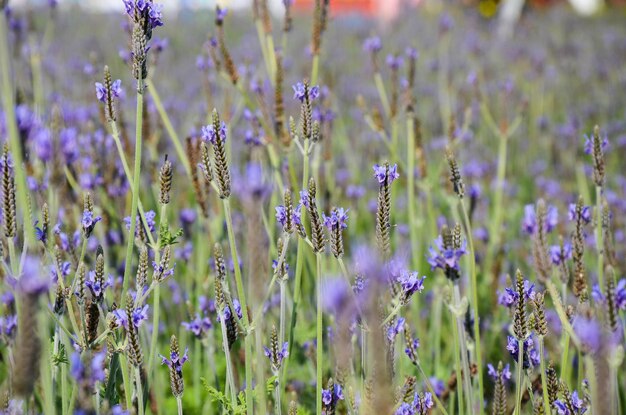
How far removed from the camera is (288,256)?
6.76ft

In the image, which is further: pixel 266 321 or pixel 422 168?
pixel 422 168

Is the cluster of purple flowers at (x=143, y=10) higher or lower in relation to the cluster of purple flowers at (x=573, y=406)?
higher

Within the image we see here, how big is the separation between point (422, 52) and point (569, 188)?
3488mm

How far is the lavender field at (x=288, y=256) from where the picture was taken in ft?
3.53

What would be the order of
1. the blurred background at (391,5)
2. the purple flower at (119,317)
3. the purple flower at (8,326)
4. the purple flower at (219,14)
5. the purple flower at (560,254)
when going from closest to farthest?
the purple flower at (119,317), the purple flower at (8,326), the purple flower at (560,254), the purple flower at (219,14), the blurred background at (391,5)

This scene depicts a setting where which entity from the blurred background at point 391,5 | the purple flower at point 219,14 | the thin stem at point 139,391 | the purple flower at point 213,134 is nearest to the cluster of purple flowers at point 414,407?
the thin stem at point 139,391

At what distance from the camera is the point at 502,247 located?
2455 mm

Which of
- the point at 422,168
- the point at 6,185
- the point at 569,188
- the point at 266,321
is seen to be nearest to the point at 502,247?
the point at 422,168

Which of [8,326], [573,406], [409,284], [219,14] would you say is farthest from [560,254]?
[8,326]

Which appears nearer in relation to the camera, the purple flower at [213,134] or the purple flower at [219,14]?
the purple flower at [213,134]

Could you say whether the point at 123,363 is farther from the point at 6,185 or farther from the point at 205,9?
the point at 205,9

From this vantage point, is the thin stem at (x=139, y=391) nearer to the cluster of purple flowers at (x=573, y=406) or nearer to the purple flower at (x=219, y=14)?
the cluster of purple flowers at (x=573, y=406)

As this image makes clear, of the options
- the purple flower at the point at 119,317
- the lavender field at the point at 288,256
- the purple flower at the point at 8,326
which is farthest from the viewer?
the purple flower at the point at 8,326

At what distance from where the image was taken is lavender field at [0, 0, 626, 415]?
1.08m
